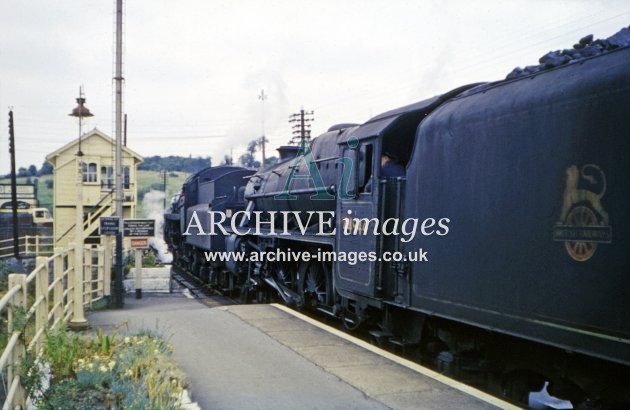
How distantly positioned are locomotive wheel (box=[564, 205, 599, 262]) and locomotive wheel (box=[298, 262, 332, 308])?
5.21m

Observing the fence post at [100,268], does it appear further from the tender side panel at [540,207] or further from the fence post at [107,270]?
the tender side panel at [540,207]

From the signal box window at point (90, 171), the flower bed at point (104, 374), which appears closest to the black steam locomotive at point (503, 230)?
the flower bed at point (104, 374)

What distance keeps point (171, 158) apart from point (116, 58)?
105 metres

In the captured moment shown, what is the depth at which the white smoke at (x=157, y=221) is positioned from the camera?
94.1 ft

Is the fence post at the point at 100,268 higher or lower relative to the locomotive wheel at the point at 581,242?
lower

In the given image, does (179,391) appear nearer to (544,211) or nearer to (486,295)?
(486,295)

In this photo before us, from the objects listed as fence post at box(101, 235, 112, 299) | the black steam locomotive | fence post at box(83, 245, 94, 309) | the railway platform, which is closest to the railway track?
the black steam locomotive

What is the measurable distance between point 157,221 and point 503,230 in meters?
41.6

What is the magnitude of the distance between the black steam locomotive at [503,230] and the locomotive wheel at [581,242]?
0.01 metres

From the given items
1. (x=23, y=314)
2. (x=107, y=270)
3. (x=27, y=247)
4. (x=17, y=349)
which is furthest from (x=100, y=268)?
(x=27, y=247)

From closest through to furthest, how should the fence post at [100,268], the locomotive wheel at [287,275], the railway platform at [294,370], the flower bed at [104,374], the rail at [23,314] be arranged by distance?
1. the rail at [23,314]
2. the flower bed at [104,374]
3. the railway platform at [294,370]
4. the locomotive wheel at [287,275]
5. the fence post at [100,268]

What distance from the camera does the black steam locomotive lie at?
13.5 ft

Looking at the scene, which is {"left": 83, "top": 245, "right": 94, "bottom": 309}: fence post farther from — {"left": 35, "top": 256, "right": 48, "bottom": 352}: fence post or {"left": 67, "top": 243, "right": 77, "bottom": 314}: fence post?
{"left": 35, "top": 256, "right": 48, "bottom": 352}: fence post

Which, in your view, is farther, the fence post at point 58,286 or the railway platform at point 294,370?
the fence post at point 58,286
